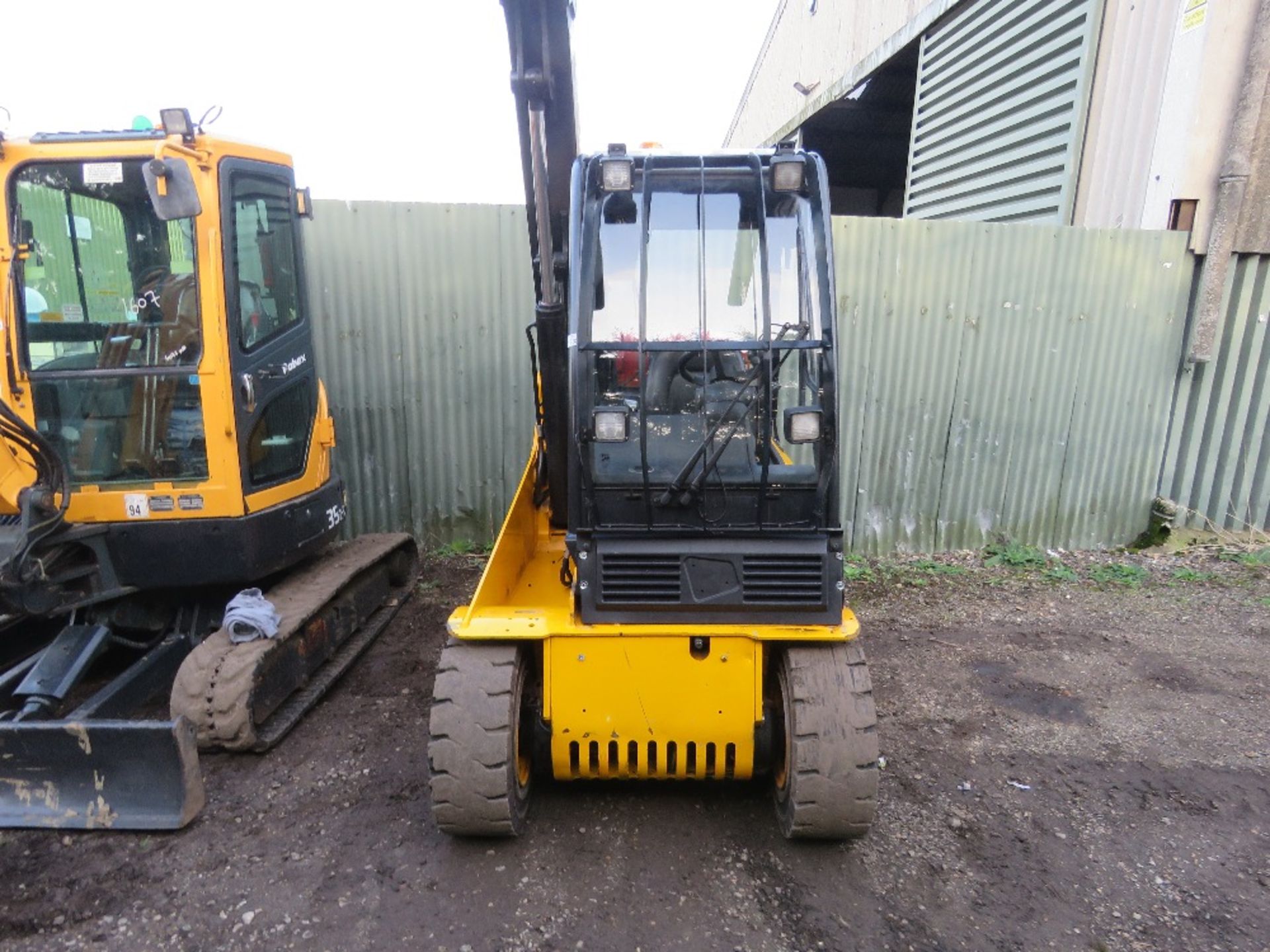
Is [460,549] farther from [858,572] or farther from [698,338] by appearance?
[698,338]

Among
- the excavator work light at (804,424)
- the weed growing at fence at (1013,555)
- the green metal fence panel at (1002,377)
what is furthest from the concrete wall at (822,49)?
the excavator work light at (804,424)

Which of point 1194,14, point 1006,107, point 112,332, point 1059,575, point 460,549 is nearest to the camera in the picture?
point 112,332

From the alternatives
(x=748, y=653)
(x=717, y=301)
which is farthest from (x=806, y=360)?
(x=748, y=653)

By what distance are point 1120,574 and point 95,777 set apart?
6666 millimetres

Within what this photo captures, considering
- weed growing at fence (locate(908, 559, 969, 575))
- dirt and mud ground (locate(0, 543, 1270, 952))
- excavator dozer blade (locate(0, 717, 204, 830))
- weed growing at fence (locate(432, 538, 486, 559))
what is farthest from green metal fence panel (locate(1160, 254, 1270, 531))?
excavator dozer blade (locate(0, 717, 204, 830))

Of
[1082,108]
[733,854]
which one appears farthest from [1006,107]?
[733,854]

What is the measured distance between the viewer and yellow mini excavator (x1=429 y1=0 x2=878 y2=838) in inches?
105

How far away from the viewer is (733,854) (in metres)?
2.89

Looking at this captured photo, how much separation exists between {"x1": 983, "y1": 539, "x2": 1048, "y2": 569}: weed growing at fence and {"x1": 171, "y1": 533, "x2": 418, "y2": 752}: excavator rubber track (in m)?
4.67

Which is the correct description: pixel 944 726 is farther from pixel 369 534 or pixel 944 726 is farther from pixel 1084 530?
pixel 369 534

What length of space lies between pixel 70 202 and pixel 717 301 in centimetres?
302

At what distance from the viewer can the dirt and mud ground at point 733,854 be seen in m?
2.55

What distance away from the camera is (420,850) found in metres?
2.90

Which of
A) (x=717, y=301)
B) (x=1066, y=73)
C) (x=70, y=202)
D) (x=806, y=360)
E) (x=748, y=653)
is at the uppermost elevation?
(x=1066, y=73)
